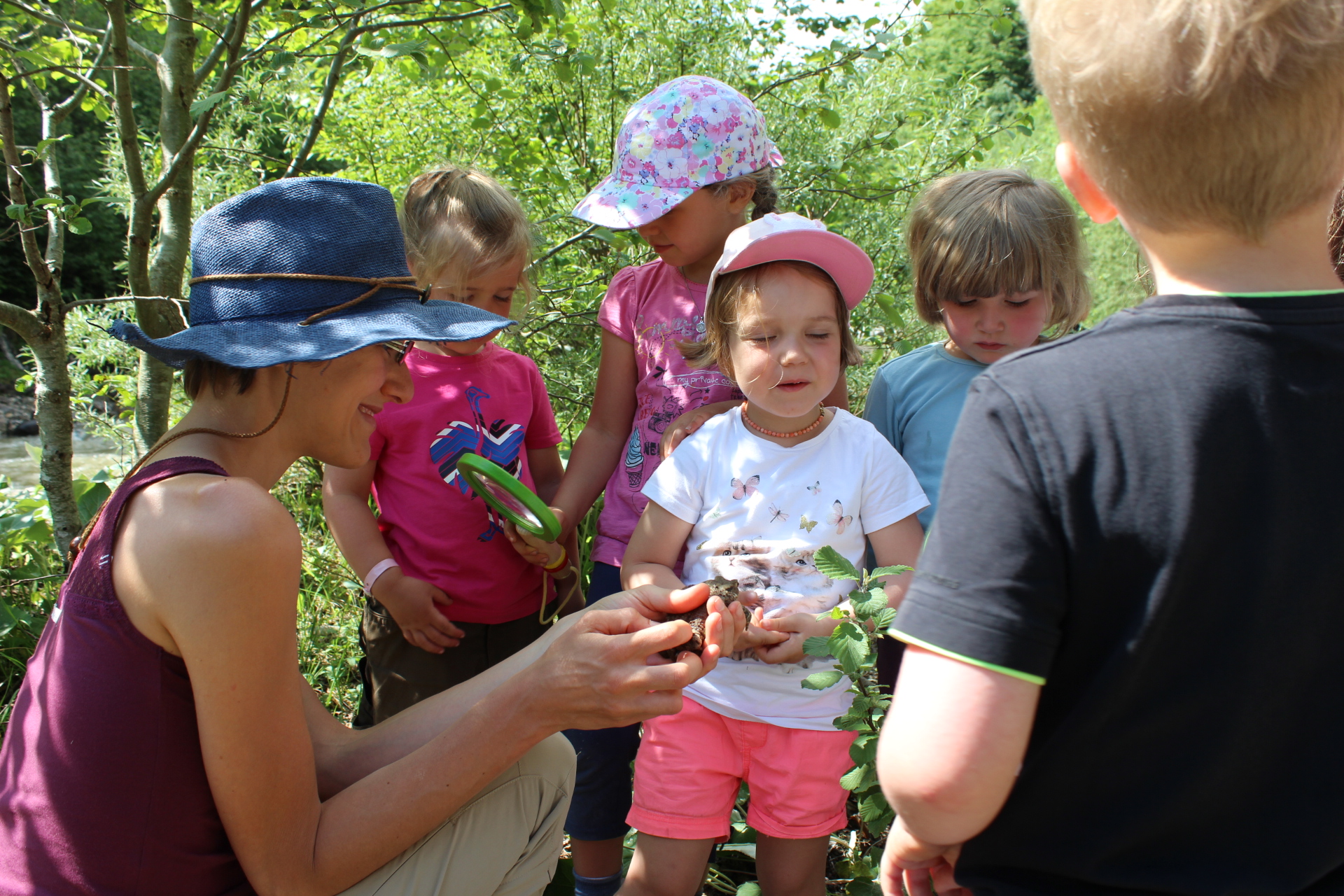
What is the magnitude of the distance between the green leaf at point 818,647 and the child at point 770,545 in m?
0.23

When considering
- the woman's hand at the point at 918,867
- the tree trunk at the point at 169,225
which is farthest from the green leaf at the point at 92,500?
the woman's hand at the point at 918,867

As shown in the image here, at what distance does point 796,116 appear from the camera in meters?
4.82

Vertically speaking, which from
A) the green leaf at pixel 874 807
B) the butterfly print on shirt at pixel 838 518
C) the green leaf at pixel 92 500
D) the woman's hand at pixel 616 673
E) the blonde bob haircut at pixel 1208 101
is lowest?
the green leaf at pixel 92 500

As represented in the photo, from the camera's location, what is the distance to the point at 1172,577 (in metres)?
0.85

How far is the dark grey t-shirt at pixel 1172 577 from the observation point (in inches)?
33.4

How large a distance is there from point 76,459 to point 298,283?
24.0ft

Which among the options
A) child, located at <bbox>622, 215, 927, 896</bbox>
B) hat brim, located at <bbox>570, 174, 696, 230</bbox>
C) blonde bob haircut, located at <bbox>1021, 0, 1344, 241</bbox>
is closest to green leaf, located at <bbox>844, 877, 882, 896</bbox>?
child, located at <bbox>622, 215, 927, 896</bbox>

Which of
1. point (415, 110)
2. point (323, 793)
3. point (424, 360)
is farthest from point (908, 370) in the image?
point (415, 110)

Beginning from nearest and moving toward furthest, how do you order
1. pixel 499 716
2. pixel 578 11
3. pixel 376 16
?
pixel 499 716 < pixel 376 16 < pixel 578 11

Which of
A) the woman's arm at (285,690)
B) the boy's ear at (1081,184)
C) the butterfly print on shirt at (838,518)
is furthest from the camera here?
the butterfly print on shirt at (838,518)

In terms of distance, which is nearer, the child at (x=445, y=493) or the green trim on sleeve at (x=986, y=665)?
the green trim on sleeve at (x=986, y=665)

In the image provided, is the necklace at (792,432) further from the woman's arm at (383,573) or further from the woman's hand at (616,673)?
the woman's arm at (383,573)

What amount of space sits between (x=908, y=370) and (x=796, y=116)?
2.92 meters

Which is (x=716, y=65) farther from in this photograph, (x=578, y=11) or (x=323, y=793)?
(x=323, y=793)
